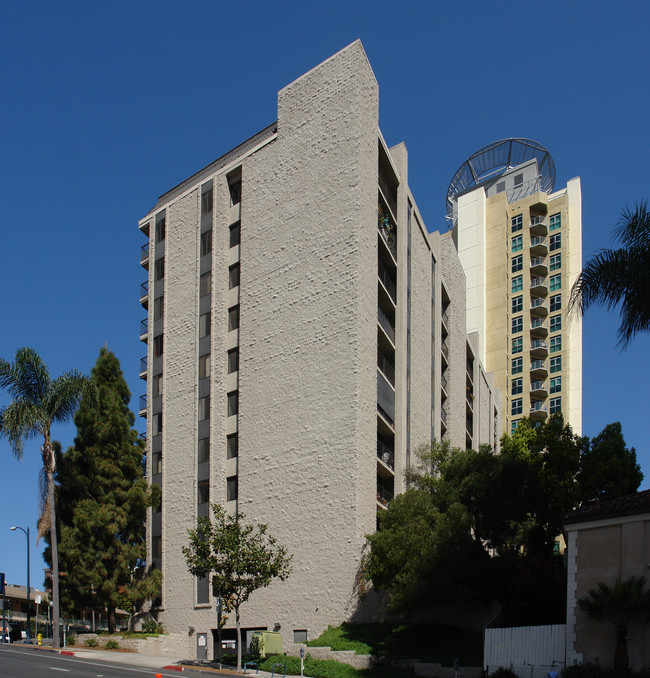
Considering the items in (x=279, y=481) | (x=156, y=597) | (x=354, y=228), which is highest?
(x=354, y=228)

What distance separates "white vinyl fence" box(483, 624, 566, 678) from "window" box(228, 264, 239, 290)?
28.1 meters

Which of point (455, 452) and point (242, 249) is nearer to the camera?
point (455, 452)

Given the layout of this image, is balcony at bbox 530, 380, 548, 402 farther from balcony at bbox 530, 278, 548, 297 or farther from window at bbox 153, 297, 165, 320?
window at bbox 153, 297, 165, 320

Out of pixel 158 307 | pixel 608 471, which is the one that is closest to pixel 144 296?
pixel 158 307

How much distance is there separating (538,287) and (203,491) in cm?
6282

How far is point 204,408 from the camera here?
Answer: 5103 centimetres

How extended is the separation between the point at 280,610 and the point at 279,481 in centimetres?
664

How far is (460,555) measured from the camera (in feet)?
123

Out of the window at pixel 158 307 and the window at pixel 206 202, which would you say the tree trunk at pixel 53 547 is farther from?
the window at pixel 206 202

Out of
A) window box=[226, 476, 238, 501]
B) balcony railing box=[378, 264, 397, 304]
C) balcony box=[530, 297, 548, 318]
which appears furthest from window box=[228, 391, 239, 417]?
balcony box=[530, 297, 548, 318]

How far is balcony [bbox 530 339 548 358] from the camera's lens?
9919 cm

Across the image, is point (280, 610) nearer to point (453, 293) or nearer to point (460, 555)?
point (460, 555)

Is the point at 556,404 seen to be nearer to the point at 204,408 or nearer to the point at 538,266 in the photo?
the point at 538,266

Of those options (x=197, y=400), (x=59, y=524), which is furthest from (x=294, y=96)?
(x=59, y=524)
